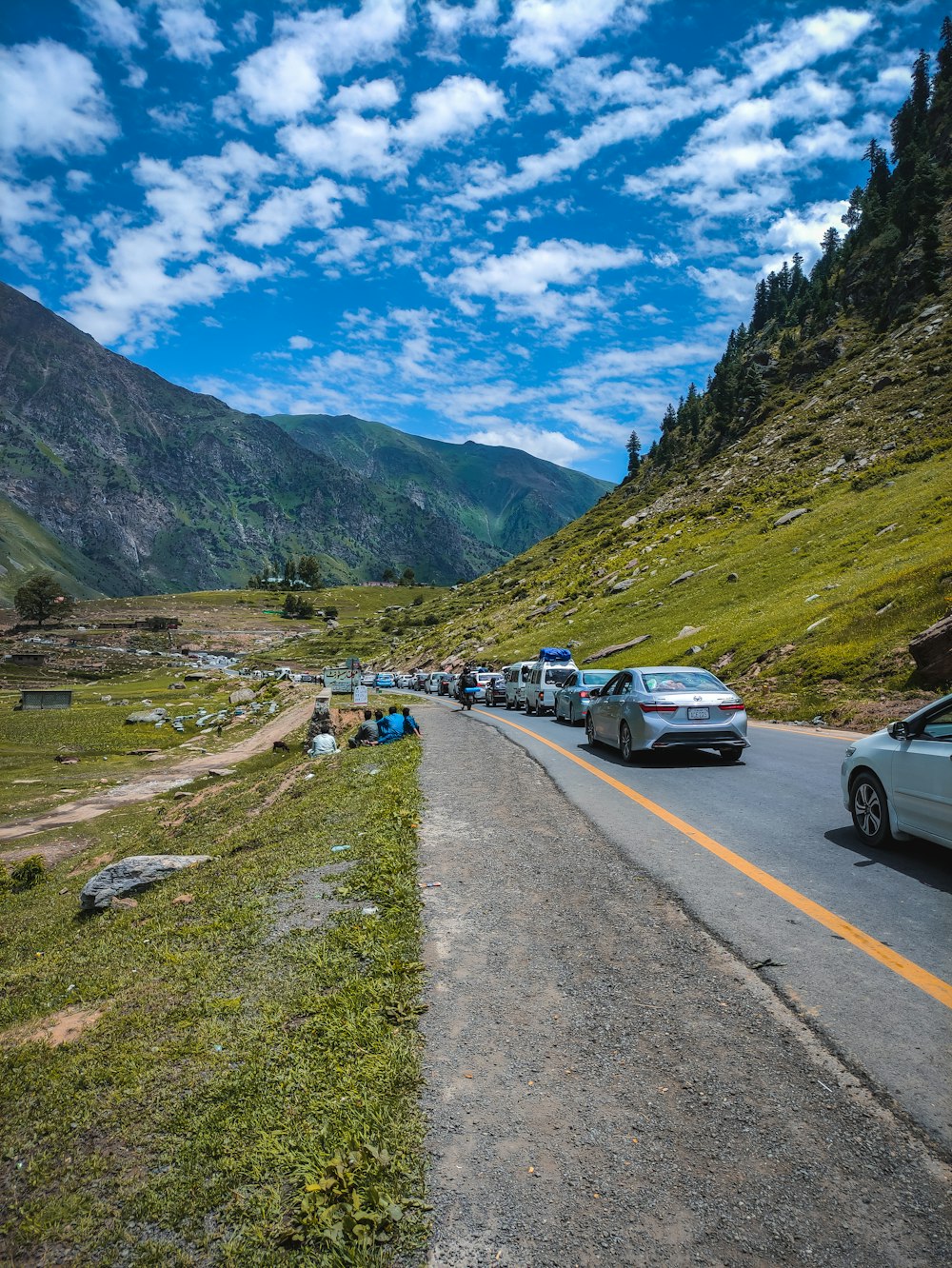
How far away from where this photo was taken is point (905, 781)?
6.35 metres

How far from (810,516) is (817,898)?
47.1m

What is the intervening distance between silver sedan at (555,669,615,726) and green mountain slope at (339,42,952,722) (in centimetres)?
524

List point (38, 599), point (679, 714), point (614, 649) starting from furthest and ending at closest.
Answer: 1. point (38, 599)
2. point (614, 649)
3. point (679, 714)

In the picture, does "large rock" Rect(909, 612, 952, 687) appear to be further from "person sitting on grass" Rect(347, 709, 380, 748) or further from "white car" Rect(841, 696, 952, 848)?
"person sitting on grass" Rect(347, 709, 380, 748)

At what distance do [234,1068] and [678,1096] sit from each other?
7.16 feet

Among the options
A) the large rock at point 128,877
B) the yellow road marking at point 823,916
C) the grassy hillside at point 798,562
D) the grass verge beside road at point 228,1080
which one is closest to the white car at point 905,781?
the yellow road marking at point 823,916

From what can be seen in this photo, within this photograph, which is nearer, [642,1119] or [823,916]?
[642,1119]

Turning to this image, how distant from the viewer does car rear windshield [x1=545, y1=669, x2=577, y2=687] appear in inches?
1071

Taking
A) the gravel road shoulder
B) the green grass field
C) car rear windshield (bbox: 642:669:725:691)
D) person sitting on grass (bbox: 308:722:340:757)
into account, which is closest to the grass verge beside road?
the gravel road shoulder

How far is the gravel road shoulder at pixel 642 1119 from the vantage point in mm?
2326

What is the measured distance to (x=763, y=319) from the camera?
14800cm

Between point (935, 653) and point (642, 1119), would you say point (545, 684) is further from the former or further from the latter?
→ point (642, 1119)

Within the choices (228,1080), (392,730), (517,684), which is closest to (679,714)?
(392,730)

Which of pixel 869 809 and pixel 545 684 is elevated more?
pixel 545 684
